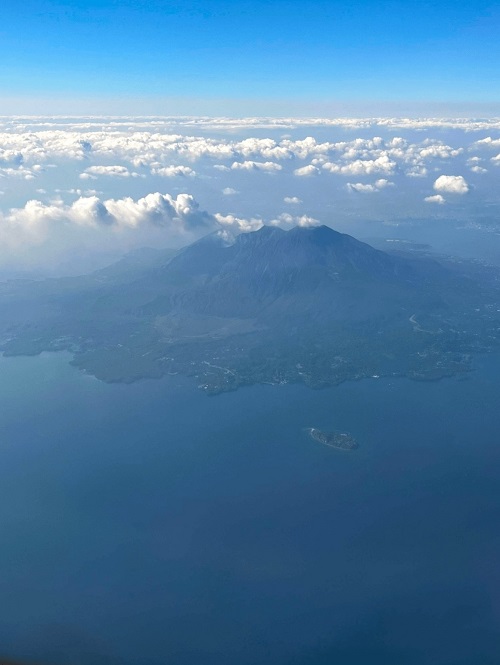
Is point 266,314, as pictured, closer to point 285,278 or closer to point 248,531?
point 285,278

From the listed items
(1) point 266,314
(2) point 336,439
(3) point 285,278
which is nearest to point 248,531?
(2) point 336,439

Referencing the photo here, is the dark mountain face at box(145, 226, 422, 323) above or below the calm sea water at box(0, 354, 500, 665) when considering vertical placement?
above

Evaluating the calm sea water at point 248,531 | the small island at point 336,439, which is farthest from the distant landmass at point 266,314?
the small island at point 336,439

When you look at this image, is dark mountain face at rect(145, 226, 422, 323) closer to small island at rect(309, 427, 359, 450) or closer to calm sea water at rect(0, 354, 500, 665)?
calm sea water at rect(0, 354, 500, 665)

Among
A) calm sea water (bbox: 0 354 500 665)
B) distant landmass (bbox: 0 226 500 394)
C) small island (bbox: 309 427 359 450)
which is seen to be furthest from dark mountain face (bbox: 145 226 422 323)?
small island (bbox: 309 427 359 450)

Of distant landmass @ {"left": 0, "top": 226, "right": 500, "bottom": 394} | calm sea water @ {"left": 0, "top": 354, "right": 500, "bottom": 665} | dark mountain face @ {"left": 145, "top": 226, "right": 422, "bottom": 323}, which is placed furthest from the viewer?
dark mountain face @ {"left": 145, "top": 226, "right": 422, "bottom": 323}

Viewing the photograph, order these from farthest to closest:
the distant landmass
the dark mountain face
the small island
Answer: the dark mountain face
the distant landmass
the small island

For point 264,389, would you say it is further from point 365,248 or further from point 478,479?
point 365,248

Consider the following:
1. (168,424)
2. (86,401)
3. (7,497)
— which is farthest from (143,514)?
(86,401)
